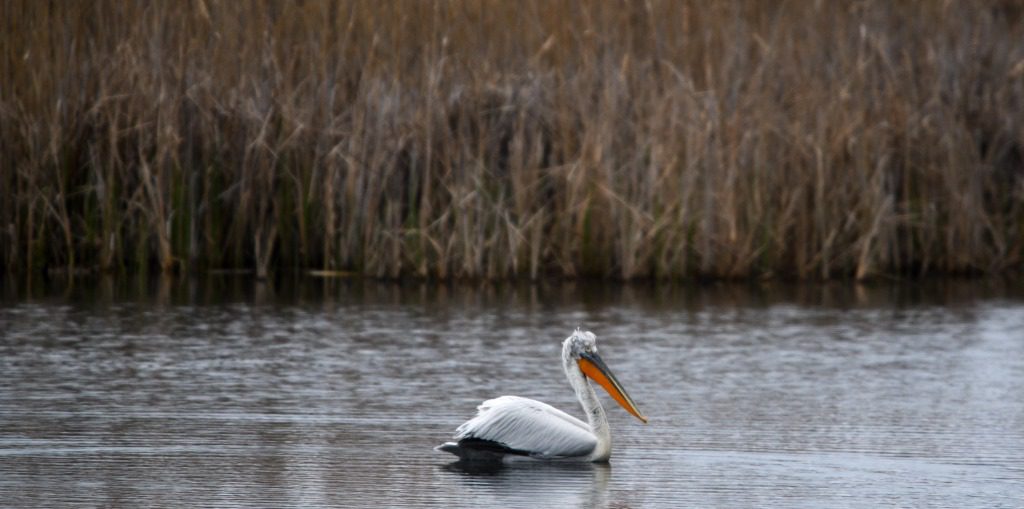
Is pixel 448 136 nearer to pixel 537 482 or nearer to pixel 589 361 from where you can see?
pixel 589 361

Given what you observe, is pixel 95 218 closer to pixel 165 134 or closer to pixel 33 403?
pixel 165 134

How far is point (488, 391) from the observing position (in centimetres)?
920

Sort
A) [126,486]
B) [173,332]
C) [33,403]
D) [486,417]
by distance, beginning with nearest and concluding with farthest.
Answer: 1. [126,486]
2. [486,417]
3. [33,403]
4. [173,332]

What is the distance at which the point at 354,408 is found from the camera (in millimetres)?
8414

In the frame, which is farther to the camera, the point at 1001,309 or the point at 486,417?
the point at 1001,309

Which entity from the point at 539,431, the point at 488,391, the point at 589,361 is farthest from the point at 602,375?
the point at 488,391

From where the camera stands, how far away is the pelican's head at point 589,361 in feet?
25.1

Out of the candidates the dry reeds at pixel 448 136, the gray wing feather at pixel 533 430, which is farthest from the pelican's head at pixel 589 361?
the dry reeds at pixel 448 136

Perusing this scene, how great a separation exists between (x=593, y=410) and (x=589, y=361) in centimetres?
38

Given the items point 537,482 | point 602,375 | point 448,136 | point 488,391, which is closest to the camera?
point 537,482

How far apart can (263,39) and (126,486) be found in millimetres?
7576

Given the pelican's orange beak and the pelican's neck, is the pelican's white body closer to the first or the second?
the pelican's neck

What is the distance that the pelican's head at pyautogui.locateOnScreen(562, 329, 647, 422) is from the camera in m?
7.65

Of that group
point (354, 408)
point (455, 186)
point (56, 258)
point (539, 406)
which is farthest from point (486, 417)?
point (56, 258)
